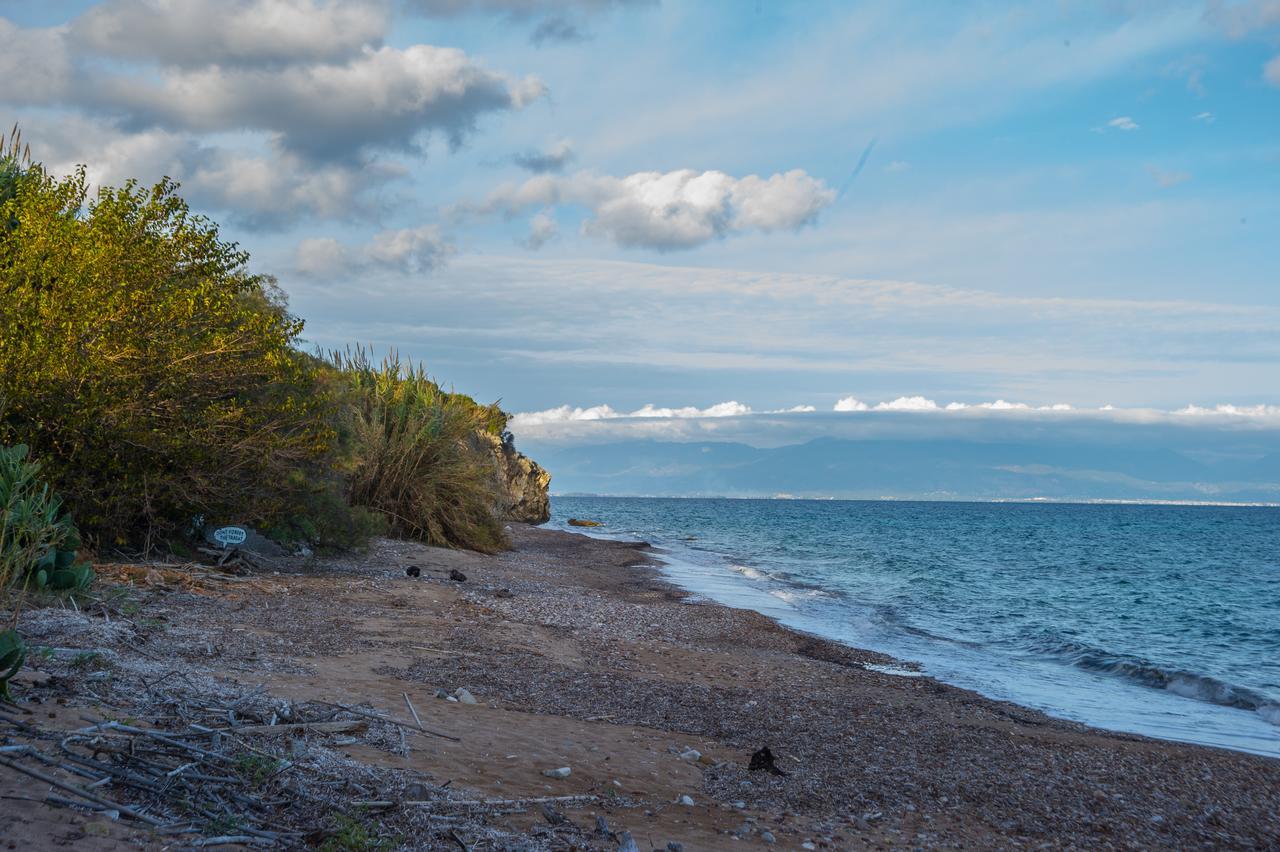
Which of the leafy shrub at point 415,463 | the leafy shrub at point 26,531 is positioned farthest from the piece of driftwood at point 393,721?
the leafy shrub at point 415,463

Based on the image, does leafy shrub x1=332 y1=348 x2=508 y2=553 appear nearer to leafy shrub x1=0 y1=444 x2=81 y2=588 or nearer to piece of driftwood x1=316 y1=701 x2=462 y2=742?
leafy shrub x1=0 y1=444 x2=81 y2=588

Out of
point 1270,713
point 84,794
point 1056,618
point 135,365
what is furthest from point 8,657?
point 1056,618

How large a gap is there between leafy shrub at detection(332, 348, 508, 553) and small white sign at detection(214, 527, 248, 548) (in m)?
6.35

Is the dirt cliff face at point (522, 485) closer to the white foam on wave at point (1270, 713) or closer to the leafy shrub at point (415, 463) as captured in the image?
the leafy shrub at point (415, 463)

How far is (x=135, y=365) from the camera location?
11320mm

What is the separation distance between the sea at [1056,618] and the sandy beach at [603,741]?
9.05 ft

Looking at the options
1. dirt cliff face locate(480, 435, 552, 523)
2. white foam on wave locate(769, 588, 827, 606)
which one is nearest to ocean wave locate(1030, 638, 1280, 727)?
white foam on wave locate(769, 588, 827, 606)

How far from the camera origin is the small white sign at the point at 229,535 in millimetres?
12766

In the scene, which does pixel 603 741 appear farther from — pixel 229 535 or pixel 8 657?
pixel 229 535

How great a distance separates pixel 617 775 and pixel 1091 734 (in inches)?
236

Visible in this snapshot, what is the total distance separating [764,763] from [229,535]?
9050 millimetres

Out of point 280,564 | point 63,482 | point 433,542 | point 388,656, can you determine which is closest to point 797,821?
point 388,656

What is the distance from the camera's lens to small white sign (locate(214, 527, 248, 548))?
41.9ft

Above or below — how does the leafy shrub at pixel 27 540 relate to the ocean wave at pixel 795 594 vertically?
above
